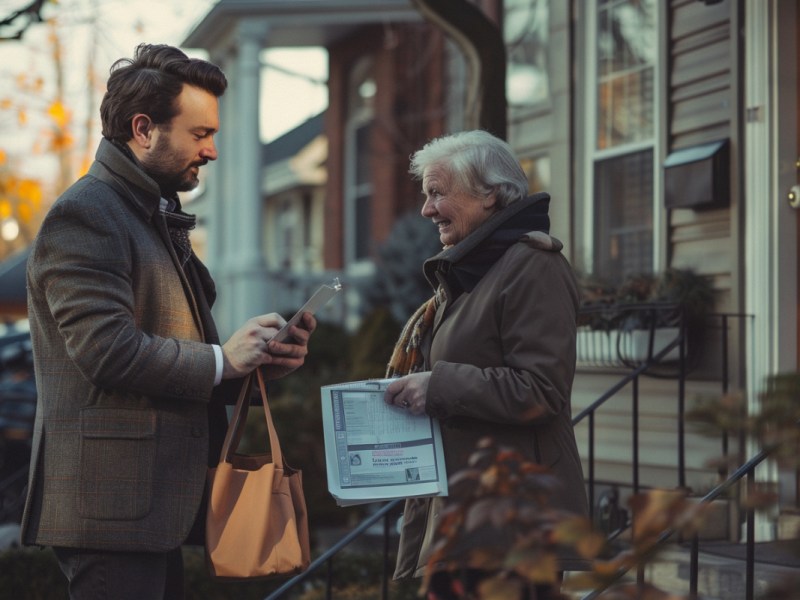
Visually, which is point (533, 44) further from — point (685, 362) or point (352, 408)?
point (352, 408)

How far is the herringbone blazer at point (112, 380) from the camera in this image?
2.83 meters

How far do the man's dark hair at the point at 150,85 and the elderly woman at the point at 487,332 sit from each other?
0.73 m

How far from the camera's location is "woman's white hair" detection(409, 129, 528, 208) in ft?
10.8

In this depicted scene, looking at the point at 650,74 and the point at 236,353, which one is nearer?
the point at 236,353

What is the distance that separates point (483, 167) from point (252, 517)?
1.14 m

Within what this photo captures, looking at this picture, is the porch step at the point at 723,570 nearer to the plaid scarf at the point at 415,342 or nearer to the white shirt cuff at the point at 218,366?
the plaid scarf at the point at 415,342

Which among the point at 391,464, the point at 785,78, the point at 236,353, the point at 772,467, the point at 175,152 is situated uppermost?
the point at 785,78

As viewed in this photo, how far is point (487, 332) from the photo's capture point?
10.4 feet

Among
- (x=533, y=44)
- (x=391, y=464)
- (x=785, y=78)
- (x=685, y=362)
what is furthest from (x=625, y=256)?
(x=391, y=464)

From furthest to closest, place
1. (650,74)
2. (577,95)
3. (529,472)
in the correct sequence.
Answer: (577,95), (650,74), (529,472)

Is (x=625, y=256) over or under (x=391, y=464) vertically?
over

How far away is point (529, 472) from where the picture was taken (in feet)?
7.16

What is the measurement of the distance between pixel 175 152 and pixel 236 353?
54 cm

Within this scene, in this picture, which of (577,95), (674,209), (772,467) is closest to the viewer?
(772,467)
